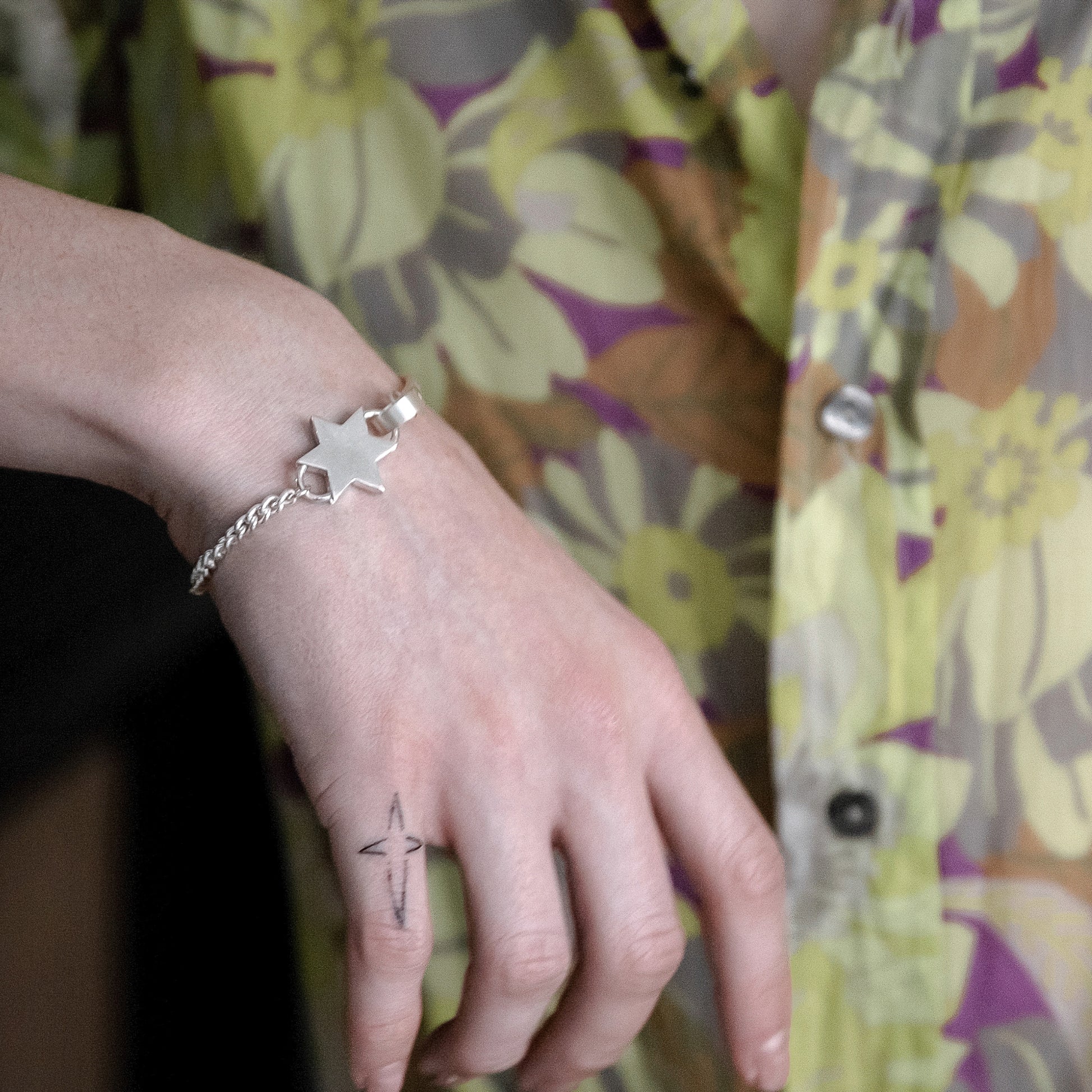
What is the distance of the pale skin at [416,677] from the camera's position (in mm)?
484

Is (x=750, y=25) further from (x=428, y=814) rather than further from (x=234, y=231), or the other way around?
(x=428, y=814)

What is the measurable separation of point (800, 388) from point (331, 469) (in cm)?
33

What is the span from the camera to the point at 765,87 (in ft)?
2.14

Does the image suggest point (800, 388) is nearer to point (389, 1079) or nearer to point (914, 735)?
point (914, 735)

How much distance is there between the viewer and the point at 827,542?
2.05 feet

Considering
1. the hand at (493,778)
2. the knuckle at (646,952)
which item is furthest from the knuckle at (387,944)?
the knuckle at (646,952)

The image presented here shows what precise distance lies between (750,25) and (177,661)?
0.73 meters

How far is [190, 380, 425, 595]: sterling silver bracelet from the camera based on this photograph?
518 mm

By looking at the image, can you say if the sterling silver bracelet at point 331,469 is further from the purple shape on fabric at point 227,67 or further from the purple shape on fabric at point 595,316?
the purple shape on fabric at point 227,67

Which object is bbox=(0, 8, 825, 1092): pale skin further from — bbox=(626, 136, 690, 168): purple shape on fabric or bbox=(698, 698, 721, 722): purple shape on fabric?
bbox=(626, 136, 690, 168): purple shape on fabric

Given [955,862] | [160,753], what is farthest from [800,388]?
[160,753]

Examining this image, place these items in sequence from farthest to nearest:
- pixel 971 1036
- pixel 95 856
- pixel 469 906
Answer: pixel 95 856 → pixel 971 1036 → pixel 469 906

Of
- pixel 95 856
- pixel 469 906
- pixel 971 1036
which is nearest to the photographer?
pixel 469 906

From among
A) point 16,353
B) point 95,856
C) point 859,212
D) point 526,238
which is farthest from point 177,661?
point 859,212
